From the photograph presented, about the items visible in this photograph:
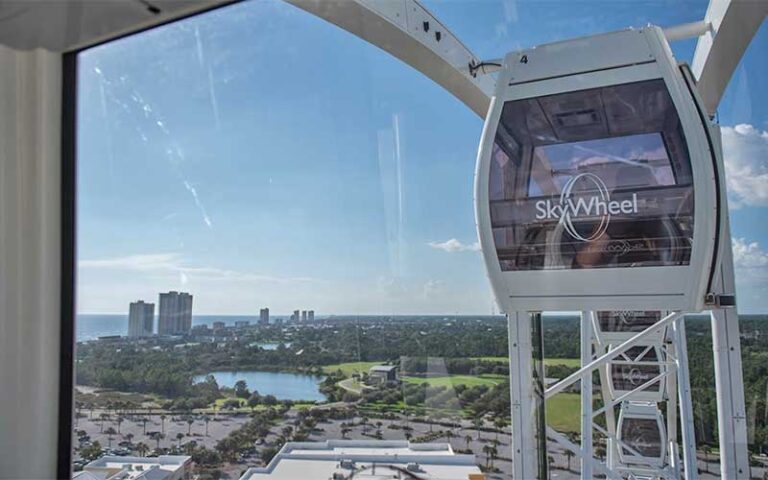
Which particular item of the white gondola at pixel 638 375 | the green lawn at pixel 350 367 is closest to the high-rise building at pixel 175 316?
the green lawn at pixel 350 367

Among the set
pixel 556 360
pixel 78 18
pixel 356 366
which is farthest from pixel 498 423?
pixel 78 18

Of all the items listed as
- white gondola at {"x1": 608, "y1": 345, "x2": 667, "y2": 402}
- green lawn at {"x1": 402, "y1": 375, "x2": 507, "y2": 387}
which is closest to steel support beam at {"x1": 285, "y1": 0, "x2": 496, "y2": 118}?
green lawn at {"x1": 402, "y1": 375, "x2": 507, "y2": 387}

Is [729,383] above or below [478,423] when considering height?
above

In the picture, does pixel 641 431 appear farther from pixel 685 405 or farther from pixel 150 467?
pixel 150 467

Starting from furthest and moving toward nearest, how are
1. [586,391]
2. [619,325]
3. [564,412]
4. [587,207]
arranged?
[619,325], [586,391], [564,412], [587,207]

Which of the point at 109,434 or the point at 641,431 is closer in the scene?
the point at 109,434

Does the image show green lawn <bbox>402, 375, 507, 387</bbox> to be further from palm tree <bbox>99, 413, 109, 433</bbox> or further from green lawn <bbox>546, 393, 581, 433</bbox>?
palm tree <bbox>99, 413, 109, 433</bbox>

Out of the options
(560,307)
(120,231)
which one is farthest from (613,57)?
(120,231)

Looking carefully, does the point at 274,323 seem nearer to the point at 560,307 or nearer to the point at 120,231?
the point at 120,231
